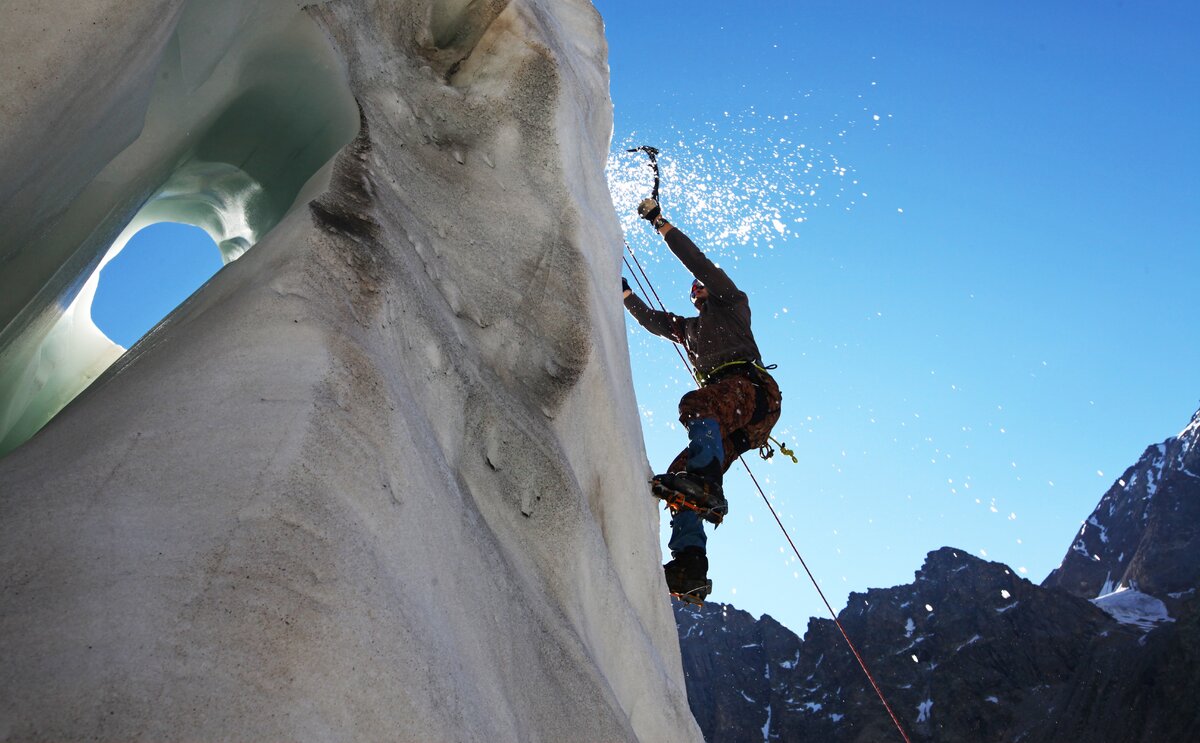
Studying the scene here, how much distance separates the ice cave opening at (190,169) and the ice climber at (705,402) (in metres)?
2.63

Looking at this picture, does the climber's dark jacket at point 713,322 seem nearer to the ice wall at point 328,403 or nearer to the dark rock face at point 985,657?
the ice wall at point 328,403

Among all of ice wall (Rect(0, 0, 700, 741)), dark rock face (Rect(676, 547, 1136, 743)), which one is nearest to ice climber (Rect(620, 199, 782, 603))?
ice wall (Rect(0, 0, 700, 741))

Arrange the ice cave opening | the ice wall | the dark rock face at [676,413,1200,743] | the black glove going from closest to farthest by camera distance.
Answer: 1. the ice wall
2. the ice cave opening
3. the black glove
4. the dark rock face at [676,413,1200,743]

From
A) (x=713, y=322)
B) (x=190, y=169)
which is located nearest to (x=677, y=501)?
(x=713, y=322)

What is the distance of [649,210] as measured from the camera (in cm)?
689

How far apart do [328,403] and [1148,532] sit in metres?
73.8

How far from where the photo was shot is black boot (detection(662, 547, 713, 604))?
4945 millimetres

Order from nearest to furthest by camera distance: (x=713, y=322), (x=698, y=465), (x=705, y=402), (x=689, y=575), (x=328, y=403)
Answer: (x=328, y=403) → (x=689, y=575) → (x=698, y=465) → (x=705, y=402) → (x=713, y=322)

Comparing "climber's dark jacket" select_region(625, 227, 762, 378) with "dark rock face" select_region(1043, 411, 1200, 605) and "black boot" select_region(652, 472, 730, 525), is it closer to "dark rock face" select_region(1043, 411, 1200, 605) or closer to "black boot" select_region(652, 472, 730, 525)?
"black boot" select_region(652, 472, 730, 525)

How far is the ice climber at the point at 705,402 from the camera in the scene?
4988mm

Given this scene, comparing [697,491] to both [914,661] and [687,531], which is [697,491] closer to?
[687,531]

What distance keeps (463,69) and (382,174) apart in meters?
1.79

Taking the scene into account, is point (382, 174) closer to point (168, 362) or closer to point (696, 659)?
point (168, 362)

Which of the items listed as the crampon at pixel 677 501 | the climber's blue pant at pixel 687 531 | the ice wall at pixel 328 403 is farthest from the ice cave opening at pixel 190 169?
the climber's blue pant at pixel 687 531
